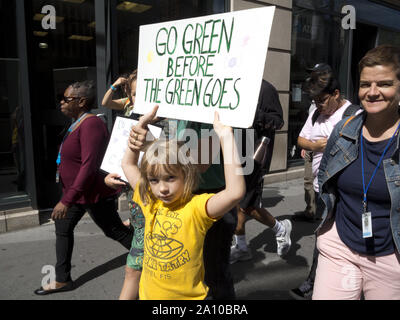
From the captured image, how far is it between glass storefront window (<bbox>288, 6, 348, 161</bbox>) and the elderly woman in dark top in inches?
196

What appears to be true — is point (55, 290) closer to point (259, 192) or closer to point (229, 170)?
point (259, 192)

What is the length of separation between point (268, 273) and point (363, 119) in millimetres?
2064

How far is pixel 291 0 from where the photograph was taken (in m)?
6.77

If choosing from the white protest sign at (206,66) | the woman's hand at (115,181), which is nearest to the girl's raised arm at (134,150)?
the white protest sign at (206,66)

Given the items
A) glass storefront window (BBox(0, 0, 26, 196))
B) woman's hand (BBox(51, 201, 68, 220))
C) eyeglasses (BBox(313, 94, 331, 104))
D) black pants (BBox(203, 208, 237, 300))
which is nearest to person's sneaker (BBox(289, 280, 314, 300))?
black pants (BBox(203, 208, 237, 300))

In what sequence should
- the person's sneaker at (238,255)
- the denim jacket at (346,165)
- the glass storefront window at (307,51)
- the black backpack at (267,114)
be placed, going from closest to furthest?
the denim jacket at (346,165), the black backpack at (267,114), the person's sneaker at (238,255), the glass storefront window at (307,51)

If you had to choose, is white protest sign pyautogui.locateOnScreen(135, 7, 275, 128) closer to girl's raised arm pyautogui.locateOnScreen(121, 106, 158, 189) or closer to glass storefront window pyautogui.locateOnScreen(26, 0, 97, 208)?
girl's raised arm pyautogui.locateOnScreen(121, 106, 158, 189)

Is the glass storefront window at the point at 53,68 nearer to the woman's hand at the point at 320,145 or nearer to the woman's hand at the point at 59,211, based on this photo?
the woman's hand at the point at 59,211

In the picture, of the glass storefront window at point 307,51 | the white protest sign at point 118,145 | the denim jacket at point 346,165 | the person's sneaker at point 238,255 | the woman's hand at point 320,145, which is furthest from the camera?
the glass storefront window at point 307,51

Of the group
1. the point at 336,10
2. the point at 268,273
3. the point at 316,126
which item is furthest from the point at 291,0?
the point at 268,273

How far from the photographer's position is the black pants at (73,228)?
301 cm

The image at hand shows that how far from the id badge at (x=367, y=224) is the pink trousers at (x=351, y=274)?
137 millimetres

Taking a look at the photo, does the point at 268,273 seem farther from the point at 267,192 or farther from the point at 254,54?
the point at 267,192

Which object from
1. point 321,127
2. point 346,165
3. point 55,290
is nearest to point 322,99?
point 321,127
